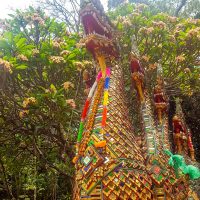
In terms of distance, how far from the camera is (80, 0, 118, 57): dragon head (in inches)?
125

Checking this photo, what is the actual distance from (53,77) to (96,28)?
7.47 ft

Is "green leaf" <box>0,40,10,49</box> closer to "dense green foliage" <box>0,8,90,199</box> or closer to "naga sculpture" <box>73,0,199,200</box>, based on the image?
"dense green foliage" <box>0,8,90,199</box>

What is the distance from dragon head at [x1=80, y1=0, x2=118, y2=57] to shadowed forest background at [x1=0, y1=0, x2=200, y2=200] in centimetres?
52

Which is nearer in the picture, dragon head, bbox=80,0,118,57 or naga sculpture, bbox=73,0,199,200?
naga sculpture, bbox=73,0,199,200

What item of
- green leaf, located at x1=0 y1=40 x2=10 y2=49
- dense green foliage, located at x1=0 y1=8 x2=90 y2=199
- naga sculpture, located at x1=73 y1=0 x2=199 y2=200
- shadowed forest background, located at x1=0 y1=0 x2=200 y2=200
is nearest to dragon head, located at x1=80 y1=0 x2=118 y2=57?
naga sculpture, located at x1=73 y1=0 x2=199 y2=200

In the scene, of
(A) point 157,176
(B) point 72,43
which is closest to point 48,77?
(B) point 72,43

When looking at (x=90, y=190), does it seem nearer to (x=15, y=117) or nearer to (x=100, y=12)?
(x=100, y=12)

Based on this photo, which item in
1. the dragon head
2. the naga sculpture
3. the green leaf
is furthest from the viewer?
the green leaf

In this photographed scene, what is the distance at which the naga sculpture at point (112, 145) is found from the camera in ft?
8.09

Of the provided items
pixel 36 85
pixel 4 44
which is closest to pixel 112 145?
pixel 4 44

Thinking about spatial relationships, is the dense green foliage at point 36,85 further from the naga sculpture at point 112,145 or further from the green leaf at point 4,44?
the naga sculpture at point 112,145

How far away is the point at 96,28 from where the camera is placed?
331 centimetres

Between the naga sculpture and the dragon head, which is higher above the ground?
the dragon head

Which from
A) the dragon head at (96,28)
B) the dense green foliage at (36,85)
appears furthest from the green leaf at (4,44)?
the dragon head at (96,28)
